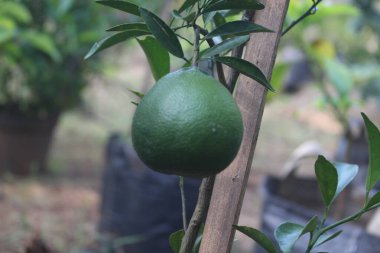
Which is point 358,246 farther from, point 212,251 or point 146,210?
point 146,210

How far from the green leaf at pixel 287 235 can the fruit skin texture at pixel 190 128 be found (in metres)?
0.18

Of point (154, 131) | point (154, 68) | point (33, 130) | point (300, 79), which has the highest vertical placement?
point (300, 79)

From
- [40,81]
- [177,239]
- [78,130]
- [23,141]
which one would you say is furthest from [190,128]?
[78,130]

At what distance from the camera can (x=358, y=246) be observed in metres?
1.41

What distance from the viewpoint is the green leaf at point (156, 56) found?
27.7 inches

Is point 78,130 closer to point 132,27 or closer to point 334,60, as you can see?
point 334,60

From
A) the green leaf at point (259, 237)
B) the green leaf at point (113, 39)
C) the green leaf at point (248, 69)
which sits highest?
the green leaf at point (113, 39)

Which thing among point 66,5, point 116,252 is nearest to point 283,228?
point 116,252

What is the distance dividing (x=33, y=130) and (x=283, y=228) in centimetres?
279

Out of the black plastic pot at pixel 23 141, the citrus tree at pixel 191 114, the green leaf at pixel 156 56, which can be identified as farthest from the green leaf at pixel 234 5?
the black plastic pot at pixel 23 141

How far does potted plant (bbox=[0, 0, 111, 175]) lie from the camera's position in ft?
10.2

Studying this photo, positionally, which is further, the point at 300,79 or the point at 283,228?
the point at 300,79

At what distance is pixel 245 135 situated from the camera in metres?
0.66

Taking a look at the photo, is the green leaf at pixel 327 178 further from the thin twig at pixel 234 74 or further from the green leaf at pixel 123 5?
the green leaf at pixel 123 5
